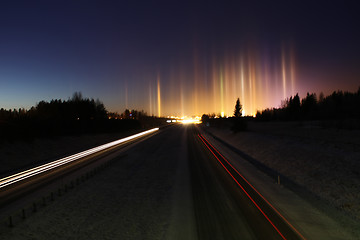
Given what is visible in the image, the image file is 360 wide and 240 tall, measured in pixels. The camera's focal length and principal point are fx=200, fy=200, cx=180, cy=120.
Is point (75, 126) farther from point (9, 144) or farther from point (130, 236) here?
point (130, 236)

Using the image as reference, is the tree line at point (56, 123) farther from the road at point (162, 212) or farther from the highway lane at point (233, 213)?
the highway lane at point (233, 213)

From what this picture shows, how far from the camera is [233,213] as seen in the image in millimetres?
9242

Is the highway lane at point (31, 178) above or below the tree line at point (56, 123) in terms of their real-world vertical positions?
below

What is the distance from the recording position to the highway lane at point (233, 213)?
24.9 ft

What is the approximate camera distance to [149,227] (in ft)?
26.8

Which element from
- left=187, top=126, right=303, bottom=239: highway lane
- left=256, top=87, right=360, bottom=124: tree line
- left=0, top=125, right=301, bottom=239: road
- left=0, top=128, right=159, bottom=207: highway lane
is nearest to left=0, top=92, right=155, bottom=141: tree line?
left=0, top=128, right=159, bottom=207: highway lane

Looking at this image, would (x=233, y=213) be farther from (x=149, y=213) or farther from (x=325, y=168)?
(x=325, y=168)

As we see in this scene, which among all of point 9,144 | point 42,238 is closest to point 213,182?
point 42,238

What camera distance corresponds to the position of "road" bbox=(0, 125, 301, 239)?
7.74 meters

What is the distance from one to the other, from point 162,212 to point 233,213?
3.32 m

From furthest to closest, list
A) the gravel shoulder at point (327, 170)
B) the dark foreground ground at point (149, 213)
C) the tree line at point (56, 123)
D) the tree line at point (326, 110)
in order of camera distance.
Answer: the tree line at point (326, 110) < the tree line at point (56, 123) < the gravel shoulder at point (327, 170) < the dark foreground ground at point (149, 213)

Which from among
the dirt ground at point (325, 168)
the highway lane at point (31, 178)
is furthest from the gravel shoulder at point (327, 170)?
the highway lane at point (31, 178)

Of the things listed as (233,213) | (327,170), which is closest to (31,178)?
(233,213)

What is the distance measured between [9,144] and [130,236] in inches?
996
